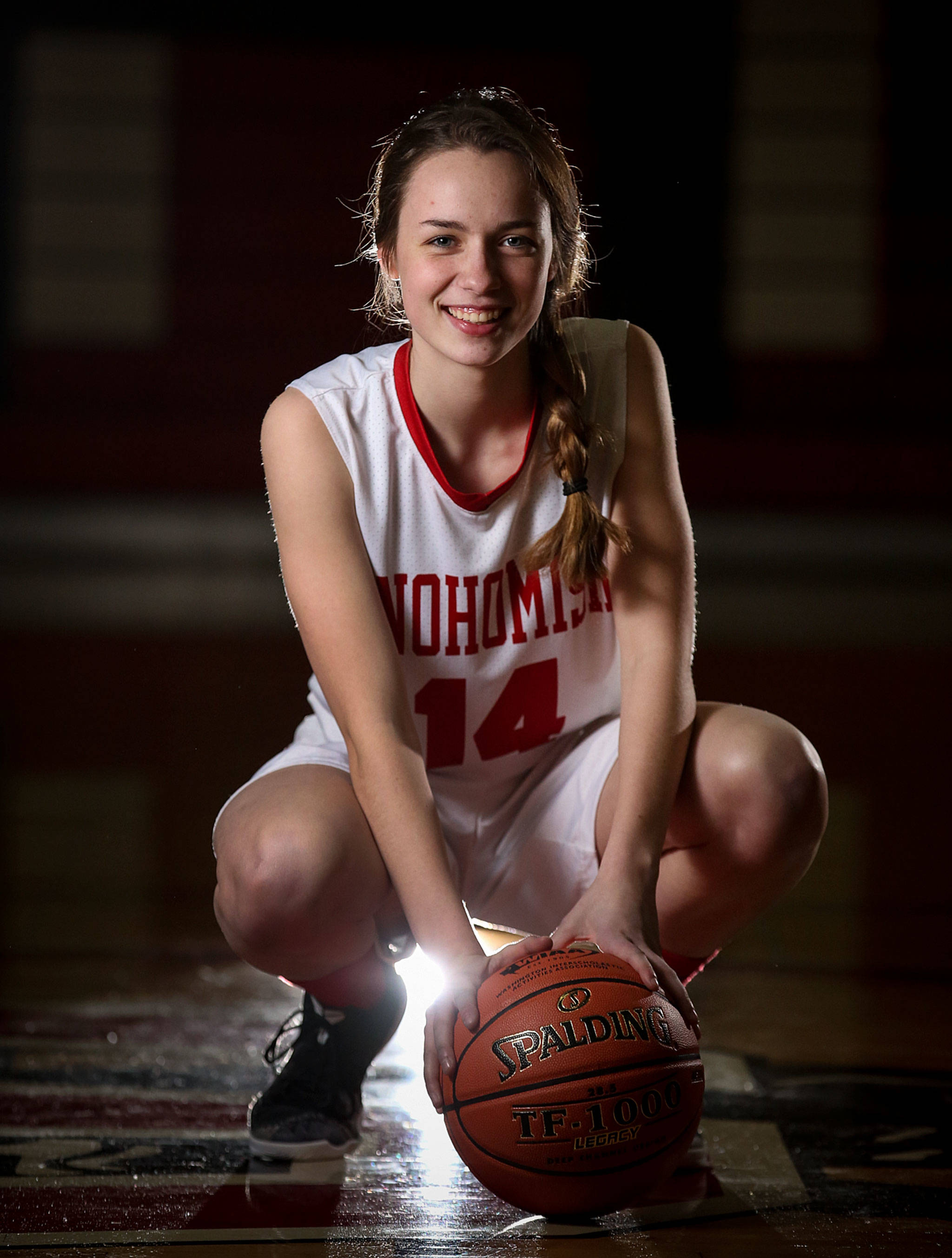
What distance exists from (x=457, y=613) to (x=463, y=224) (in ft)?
1.16

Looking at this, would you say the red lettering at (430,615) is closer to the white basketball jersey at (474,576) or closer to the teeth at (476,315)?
the white basketball jersey at (474,576)

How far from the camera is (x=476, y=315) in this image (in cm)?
127

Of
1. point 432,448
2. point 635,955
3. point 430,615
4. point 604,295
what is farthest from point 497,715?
point 604,295

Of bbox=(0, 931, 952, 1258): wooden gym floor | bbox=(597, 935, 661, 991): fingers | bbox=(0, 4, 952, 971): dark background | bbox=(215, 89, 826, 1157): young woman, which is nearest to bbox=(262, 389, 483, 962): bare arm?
bbox=(215, 89, 826, 1157): young woman

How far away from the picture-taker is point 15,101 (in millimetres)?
6828

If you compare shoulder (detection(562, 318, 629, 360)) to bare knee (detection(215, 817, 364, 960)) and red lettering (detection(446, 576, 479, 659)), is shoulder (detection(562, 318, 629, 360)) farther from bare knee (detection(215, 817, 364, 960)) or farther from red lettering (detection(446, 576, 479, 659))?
bare knee (detection(215, 817, 364, 960))

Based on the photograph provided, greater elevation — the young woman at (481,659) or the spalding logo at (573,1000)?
the young woman at (481,659)

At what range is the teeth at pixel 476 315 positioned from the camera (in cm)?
127

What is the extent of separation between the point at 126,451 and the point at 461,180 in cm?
558

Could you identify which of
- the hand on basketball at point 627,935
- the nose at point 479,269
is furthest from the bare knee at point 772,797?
the nose at point 479,269

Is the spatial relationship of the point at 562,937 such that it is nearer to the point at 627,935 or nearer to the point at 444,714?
the point at 627,935

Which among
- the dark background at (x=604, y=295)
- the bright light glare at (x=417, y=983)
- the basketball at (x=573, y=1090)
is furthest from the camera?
the dark background at (x=604, y=295)

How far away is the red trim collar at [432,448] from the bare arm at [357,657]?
0.26ft

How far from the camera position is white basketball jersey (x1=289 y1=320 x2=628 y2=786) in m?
1.36
